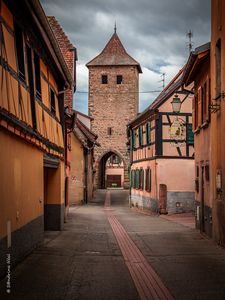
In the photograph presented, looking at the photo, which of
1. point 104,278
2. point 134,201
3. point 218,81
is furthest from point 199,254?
point 134,201

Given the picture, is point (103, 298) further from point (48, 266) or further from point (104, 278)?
point (48, 266)

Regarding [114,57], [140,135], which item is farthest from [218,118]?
[114,57]

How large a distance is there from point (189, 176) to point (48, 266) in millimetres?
18335

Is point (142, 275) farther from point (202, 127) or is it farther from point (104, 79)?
point (104, 79)

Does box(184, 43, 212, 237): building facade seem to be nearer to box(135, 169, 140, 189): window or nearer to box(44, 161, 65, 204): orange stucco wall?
box(44, 161, 65, 204): orange stucco wall

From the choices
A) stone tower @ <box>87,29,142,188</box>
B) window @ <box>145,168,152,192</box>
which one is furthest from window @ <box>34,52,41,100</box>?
stone tower @ <box>87,29,142,188</box>

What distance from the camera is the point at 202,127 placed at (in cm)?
1596

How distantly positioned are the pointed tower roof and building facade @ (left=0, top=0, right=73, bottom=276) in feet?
139

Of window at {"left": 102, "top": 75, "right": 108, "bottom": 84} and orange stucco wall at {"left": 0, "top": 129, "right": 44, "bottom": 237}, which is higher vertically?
window at {"left": 102, "top": 75, "right": 108, "bottom": 84}

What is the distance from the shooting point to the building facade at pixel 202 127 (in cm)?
1477

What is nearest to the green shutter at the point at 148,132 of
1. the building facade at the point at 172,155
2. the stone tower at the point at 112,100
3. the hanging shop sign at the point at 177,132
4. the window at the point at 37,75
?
the building facade at the point at 172,155

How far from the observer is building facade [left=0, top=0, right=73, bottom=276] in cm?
848

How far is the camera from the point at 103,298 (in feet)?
22.9

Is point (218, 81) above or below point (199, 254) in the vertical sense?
above
